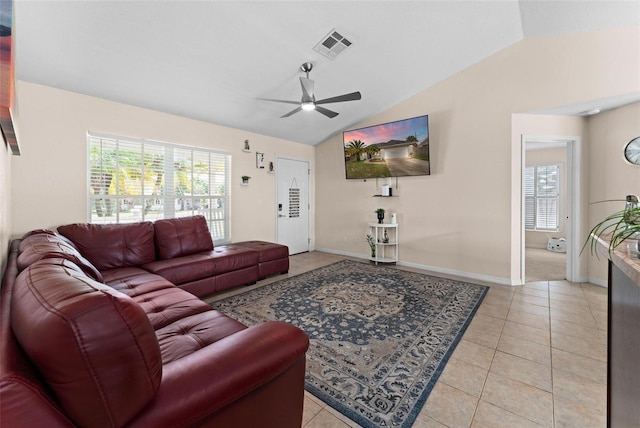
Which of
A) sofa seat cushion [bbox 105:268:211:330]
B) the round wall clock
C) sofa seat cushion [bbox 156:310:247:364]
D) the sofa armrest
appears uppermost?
the round wall clock

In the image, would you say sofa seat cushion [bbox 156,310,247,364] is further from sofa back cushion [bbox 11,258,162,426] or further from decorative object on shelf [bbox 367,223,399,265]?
decorative object on shelf [bbox 367,223,399,265]

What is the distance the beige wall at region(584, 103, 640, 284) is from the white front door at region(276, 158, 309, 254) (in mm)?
4723

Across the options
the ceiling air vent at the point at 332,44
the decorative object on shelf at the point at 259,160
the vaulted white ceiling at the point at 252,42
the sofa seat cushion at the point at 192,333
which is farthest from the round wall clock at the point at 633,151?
the decorative object on shelf at the point at 259,160

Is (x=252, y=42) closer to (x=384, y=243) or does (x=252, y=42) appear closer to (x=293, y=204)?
(x=293, y=204)

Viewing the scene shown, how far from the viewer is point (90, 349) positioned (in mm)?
702

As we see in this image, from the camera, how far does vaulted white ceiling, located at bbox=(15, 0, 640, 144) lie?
243 cm

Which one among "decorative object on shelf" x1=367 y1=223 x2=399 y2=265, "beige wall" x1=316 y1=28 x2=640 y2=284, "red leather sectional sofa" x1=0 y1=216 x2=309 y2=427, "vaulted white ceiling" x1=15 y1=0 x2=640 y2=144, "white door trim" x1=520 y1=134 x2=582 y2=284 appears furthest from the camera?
"decorative object on shelf" x1=367 y1=223 x2=399 y2=265

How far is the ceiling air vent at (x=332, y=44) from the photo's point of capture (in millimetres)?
2992

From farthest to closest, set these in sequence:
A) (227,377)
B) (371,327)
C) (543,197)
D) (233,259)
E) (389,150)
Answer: (543,197), (389,150), (233,259), (371,327), (227,377)

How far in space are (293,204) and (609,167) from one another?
4.96 metres

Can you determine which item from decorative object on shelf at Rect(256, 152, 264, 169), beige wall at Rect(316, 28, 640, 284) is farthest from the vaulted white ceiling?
decorative object on shelf at Rect(256, 152, 264, 169)

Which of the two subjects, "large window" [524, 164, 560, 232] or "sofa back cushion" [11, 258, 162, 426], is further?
"large window" [524, 164, 560, 232]

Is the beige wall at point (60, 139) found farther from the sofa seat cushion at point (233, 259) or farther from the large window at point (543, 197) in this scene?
the large window at point (543, 197)

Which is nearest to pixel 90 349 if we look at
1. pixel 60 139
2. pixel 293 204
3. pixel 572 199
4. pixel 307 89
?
pixel 307 89
